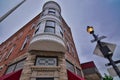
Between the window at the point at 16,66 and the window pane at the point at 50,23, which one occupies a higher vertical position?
the window pane at the point at 50,23

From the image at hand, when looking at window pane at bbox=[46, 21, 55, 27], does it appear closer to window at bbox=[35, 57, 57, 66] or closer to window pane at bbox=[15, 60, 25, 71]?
window at bbox=[35, 57, 57, 66]

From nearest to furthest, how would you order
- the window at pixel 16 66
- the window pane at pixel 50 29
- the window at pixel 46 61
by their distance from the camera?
the window at pixel 46 61 < the window at pixel 16 66 < the window pane at pixel 50 29

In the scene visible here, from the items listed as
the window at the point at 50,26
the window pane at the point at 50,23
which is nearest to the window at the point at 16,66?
the window at the point at 50,26

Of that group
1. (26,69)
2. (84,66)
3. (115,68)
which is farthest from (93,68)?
(115,68)

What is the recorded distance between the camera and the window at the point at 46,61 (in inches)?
394

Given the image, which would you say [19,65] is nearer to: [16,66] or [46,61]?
[16,66]

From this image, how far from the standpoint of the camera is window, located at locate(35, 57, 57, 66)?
1002cm

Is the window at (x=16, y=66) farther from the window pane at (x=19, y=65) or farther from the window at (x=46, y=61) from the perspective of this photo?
the window at (x=46, y=61)

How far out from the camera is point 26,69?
940 cm

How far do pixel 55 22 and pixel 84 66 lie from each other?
8.96 m

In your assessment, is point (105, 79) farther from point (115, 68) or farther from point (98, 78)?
point (115, 68)

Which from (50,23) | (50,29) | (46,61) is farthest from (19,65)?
(50,23)

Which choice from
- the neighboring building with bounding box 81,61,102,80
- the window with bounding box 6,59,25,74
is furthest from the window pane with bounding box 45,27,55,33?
the neighboring building with bounding box 81,61,102,80

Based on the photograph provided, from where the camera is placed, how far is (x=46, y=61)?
10.3 metres
